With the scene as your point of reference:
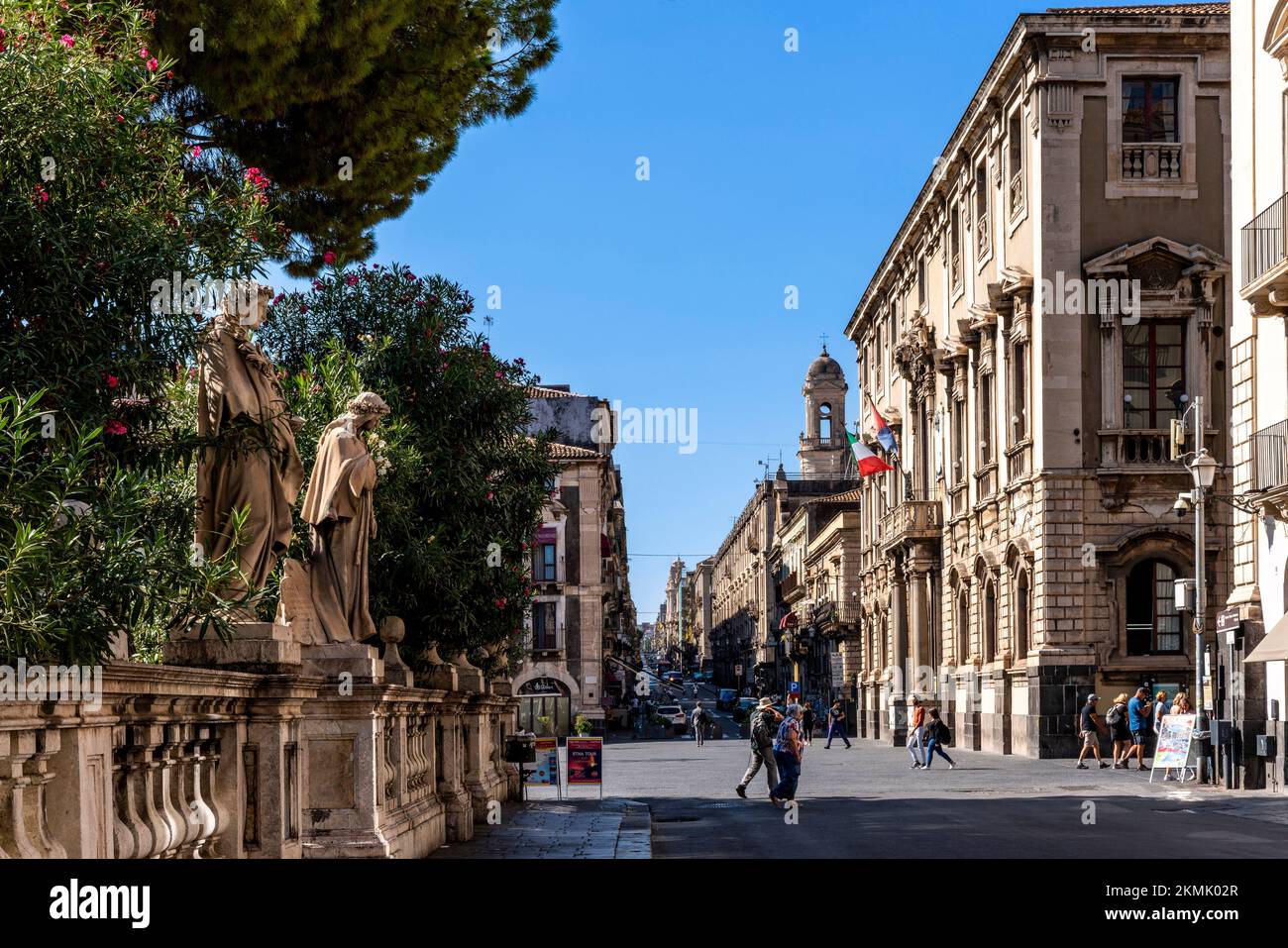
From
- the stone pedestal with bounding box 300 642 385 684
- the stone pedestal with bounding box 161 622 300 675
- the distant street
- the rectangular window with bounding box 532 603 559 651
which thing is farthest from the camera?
the rectangular window with bounding box 532 603 559 651

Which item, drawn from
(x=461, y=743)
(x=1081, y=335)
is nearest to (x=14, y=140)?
(x=461, y=743)

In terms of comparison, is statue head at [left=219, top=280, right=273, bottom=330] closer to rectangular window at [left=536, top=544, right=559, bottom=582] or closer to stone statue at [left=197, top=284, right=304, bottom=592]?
stone statue at [left=197, top=284, right=304, bottom=592]

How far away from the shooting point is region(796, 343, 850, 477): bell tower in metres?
116

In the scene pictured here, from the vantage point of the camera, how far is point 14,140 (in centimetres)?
796

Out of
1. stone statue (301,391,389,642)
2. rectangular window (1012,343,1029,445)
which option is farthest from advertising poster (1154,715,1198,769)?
stone statue (301,391,389,642)

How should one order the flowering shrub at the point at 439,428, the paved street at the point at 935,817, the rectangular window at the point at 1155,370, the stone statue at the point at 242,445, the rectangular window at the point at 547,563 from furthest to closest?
1. the rectangular window at the point at 547,563
2. the rectangular window at the point at 1155,370
3. the flowering shrub at the point at 439,428
4. the paved street at the point at 935,817
5. the stone statue at the point at 242,445

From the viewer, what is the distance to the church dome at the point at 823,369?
115894mm

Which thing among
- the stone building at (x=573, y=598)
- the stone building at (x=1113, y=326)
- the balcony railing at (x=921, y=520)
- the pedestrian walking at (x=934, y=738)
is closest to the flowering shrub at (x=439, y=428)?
the pedestrian walking at (x=934, y=738)

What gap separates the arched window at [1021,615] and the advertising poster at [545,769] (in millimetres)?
16982

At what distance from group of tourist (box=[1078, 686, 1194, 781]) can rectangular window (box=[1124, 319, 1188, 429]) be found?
20.1 ft

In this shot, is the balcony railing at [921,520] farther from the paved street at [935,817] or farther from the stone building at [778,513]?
the stone building at [778,513]

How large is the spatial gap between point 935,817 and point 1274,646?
6.56 meters
